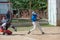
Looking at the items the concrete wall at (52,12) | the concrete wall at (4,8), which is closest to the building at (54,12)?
the concrete wall at (52,12)

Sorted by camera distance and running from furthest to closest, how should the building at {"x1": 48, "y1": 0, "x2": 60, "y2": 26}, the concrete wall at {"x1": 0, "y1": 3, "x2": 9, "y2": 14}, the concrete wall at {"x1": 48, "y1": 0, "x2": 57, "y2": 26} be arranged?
the concrete wall at {"x1": 0, "y1": 3, "x2": 9, "y2": 14} < the concrete wall at {"x1": 48, "y1": 0, "x2": 57, "y2": 26} < the building at {"x1": 48, "y1": 0, "x2": 60, "y2": 26}

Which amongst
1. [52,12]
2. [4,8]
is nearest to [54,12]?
[52,12]

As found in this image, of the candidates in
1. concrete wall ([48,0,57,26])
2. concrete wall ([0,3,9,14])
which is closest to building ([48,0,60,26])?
concrete wall ([48,0,57,26])

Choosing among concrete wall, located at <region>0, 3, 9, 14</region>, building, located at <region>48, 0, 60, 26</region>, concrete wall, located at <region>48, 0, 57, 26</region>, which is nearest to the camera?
building, located at <region>48, 0, 60, 26</region>

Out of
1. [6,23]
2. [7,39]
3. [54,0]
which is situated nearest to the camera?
[7,39]

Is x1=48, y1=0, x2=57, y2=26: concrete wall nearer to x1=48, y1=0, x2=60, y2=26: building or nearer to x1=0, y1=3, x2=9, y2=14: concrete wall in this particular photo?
x1=48, y1=0, x2=60, y2=26: building

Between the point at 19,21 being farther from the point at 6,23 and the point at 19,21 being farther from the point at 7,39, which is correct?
the point at 7,39

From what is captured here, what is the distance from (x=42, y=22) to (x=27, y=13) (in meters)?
2.03

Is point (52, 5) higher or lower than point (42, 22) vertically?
higher

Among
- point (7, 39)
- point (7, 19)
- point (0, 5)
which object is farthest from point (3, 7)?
point (7, 39)

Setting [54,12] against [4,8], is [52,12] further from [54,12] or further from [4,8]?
[4,8]

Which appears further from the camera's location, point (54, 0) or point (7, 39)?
point (54, 0)

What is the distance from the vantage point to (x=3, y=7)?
27516 mm

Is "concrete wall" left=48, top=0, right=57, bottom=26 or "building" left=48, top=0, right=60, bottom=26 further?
"concrete wall" left=48, top=0, right=57, bottom=26
